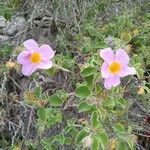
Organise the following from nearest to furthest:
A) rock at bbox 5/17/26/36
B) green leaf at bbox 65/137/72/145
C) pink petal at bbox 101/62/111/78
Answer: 1. pink petal at bbox 101/62/111/78
2. green leaf at bbox 65/137/72/145
3. rock at bbox 5/17/26/36

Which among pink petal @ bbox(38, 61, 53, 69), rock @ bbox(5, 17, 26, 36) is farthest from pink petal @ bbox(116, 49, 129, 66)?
rock @ bbox(5, 17, 26, 36)

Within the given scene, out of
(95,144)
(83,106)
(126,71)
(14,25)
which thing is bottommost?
(95,144)

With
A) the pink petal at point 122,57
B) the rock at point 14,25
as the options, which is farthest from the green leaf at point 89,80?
the rock at point 14,25

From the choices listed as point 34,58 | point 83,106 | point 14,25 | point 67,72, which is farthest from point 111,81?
point 14,25

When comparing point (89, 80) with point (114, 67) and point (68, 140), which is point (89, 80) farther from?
point (68, 140)

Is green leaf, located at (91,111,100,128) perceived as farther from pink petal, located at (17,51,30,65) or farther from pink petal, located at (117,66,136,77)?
pink petal, located at (17,51,30,65)

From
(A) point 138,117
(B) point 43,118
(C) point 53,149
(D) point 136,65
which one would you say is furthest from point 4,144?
(D) point 136,65

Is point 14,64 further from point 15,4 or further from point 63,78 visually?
point 15,4
